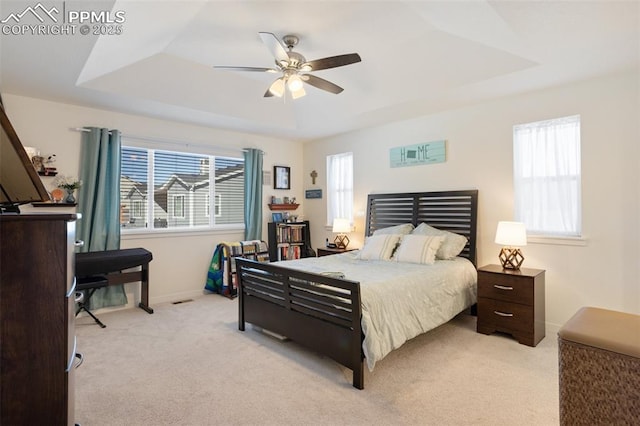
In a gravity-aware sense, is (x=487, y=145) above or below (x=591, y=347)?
above

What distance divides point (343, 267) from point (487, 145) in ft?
7.29

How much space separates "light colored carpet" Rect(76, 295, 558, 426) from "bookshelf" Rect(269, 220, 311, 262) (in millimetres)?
2198

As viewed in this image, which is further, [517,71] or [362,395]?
[517,71]

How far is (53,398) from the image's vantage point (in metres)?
1.22

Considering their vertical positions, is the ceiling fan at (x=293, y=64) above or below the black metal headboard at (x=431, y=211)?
above

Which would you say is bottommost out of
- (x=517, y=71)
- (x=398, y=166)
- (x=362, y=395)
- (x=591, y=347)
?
(x=362, y=395)

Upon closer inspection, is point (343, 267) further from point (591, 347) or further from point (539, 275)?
point (591, 347)

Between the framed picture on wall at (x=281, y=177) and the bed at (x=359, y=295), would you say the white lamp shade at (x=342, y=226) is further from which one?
the framed picture on wall at (x=281, y=177)

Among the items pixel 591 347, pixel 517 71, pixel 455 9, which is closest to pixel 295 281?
pixel 591 347

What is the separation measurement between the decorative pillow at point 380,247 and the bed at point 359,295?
0.08ft

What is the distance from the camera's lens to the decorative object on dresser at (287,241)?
218 inches

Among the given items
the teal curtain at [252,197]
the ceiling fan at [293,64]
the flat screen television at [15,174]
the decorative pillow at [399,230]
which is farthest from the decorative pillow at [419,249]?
the flat screen television at [15,174]

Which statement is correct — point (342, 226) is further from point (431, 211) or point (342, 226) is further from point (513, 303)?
point (513, 303)

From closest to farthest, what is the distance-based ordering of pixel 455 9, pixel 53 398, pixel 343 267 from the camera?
pixel 53 398, pixel 455 9, pixel 343 267
